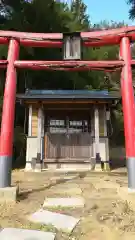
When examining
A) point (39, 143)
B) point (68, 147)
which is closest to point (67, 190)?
point (39, 143)

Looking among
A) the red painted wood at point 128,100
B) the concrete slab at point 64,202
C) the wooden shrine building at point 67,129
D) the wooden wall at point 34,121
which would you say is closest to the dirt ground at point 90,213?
the concrete slab at point 64,202

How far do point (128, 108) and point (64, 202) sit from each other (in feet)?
8.27

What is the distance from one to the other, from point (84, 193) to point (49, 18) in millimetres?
15132

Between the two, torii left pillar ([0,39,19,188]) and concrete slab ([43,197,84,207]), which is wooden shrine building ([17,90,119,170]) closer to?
torii left pillar ([0,39,19,188])

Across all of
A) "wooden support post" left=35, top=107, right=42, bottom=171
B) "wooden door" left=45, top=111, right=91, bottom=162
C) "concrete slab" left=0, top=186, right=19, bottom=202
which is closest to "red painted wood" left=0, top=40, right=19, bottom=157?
"concrete slab" left=0, top=186, right=19, bottom=202

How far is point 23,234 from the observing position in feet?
10.3

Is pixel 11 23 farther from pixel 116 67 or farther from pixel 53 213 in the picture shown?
pixel 53 213

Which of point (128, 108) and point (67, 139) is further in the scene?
point (67, 139)

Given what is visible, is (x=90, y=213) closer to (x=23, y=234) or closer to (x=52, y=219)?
(x=52, y=219)

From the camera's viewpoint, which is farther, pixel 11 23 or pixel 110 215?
pixel 11 23

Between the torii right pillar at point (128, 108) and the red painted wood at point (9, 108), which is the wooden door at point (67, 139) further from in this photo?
the torii right pillar at point (128, 108)

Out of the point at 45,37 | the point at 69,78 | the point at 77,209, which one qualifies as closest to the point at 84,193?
the point at 77,209

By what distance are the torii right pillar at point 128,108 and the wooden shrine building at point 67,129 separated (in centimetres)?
493

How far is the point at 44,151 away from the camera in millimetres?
10898
